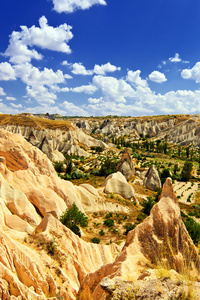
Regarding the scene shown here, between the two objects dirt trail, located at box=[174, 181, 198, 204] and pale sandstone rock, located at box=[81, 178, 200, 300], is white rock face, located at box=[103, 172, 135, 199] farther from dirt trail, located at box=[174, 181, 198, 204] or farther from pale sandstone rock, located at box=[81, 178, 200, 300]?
pale sandstone rock, located at box=[81, 178, 200, 300]

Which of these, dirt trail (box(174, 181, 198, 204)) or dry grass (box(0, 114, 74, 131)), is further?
dry grass (box(0, 114, 74, 131))

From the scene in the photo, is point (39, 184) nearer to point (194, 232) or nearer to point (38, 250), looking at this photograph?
point (38, 250)

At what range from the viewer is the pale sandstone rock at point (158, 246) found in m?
8.38

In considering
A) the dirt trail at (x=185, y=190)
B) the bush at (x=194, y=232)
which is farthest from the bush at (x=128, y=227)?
the dirt trail at (x=185, y=190)

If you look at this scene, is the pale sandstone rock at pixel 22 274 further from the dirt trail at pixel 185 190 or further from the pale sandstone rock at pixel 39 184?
the dirt trail at pixel 185 190

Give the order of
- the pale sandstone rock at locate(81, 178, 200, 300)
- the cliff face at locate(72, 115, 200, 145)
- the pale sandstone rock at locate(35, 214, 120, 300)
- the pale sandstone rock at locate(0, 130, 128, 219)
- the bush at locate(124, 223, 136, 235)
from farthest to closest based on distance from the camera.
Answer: the cliff face at locate(72, 115, 200, 145) → the bush at locate(124, 223, 136, 235) → the pale sandstone rock at locate(0, 130, 128, 219) → the pale sandstone rock at locate(35, 214, 120, 300) → the pale sandstone rock at locate(81, 178, 200, 300)

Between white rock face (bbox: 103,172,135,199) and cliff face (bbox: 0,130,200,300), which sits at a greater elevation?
cliff face (bbox: 0,130,200,300)

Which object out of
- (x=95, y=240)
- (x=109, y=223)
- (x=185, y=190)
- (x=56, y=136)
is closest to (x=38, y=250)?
(x=95, y=240)

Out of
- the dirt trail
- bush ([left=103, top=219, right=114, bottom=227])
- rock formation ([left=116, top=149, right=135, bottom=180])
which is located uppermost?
rock formation ([left=116, top=149, right=135, bottom=180])

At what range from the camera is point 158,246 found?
989 cm

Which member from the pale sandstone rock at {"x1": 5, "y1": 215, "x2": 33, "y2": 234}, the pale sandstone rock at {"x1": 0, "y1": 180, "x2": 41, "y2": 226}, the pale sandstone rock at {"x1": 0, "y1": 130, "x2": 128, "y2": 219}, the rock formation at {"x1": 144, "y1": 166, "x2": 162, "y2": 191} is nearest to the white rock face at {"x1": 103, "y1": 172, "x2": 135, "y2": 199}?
the pale sandstone rock at {"x1": 0, "y1": 130, "x2": 128, "y2": 219}

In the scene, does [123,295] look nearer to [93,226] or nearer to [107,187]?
[93,226]

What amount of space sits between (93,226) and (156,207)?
13177mm

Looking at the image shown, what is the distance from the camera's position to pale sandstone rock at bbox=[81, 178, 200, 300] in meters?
8.38
